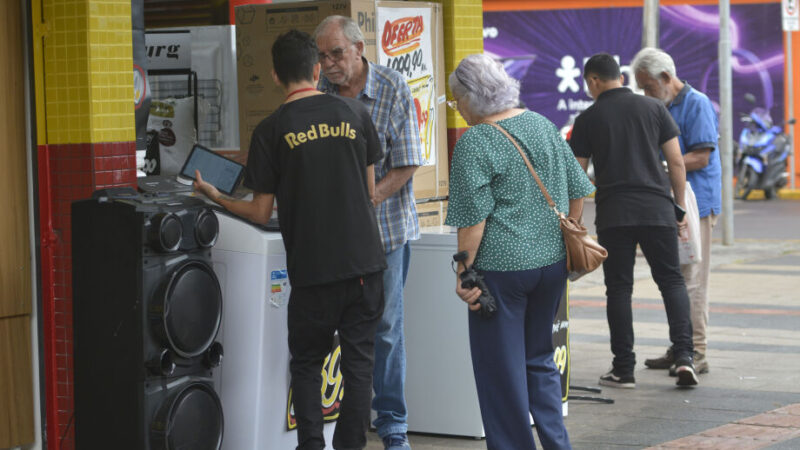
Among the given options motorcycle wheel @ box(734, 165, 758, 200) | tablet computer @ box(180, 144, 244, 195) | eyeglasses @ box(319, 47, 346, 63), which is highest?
eyeglasses @ box(319, 47, 346, 63)

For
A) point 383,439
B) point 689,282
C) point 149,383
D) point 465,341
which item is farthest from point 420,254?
point 689,282

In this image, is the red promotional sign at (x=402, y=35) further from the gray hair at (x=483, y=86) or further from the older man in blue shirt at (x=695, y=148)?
the older man in blue shirt at (x=695, y=148)

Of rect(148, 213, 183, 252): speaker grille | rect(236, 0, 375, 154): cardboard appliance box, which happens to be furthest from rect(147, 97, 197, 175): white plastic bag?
rect(148, 213, 183, 252): speaker grille

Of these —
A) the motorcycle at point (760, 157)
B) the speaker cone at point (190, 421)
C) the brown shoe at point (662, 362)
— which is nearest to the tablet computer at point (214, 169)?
the speaker cone at point (190, 421)

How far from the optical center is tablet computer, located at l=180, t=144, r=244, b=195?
515 centimetres

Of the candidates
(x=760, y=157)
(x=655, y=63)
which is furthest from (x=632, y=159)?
(x=760, y=157)

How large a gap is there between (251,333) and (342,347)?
1.32ft

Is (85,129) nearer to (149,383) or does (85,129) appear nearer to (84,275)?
(84,275)

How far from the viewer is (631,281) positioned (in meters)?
7.02

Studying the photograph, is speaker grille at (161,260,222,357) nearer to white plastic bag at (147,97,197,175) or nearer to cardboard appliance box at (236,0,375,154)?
cardboard appliance box at (236,0,375,154)

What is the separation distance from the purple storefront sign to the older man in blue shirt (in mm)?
15794

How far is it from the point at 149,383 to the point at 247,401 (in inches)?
21.4

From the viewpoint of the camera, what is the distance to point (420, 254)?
590 cm

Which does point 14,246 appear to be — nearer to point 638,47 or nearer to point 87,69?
point 87,69
